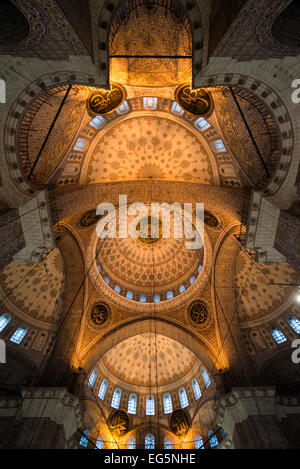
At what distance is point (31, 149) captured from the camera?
338 inches

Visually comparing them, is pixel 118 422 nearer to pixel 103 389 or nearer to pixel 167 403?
pixel 103 389

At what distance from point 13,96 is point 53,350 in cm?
1162

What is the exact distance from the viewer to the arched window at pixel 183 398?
58.7ft

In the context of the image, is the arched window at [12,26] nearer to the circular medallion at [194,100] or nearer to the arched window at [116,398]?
the circular medallion at [194,100]

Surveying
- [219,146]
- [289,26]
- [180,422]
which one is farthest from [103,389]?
[289,26]

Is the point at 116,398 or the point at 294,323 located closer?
the point at 294,323

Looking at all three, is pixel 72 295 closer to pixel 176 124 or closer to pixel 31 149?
pixel 31 149

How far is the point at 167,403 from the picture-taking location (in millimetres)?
18703

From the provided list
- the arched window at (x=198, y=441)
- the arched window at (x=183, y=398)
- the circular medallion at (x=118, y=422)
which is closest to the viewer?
the arched window at (x=198, y=441)

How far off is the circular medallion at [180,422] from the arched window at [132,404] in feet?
9.57

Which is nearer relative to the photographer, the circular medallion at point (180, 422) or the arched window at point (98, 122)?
the arched window at point (98, 122)

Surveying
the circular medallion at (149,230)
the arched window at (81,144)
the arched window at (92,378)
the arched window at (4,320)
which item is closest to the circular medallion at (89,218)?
the arched window at (81,144)

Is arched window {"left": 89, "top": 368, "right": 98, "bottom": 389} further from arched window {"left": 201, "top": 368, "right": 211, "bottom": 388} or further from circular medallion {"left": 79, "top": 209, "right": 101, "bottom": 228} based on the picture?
circular medallion {"left": 79, "top": 209, "right": 101, "bottom": 228}

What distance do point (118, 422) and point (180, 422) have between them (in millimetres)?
4521
